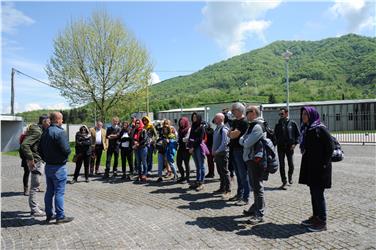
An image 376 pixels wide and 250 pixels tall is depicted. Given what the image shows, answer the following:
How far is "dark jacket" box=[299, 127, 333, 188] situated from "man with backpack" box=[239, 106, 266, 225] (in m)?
0.76

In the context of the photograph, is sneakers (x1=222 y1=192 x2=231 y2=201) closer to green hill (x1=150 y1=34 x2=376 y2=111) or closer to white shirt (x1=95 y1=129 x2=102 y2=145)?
white shirt (x1=95 y1=129 x2=102 y2=145)

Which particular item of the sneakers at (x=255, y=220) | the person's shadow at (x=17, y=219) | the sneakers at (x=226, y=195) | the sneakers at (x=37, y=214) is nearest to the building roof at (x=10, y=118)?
the person's shadow at (x=17, y=219)

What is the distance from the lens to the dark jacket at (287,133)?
8.26 metres

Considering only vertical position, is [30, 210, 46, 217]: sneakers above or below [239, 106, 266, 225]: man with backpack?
below

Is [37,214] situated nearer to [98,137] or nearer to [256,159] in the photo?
[256,159]

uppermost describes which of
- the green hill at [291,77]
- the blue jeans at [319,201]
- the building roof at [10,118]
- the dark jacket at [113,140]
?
the green hill at [291,77]

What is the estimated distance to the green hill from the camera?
303ft

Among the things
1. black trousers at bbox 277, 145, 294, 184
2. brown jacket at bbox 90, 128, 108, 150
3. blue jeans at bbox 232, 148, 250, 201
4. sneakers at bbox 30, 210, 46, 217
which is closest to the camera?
sneakers at bbox 30, 210, 46, 217

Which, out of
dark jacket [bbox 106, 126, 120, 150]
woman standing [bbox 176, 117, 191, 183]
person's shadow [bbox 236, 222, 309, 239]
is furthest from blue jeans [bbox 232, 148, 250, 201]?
dark jacket [bbox 106, 126, 120, 150]

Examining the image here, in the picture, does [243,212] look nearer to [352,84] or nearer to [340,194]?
[340,194]

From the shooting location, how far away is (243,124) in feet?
21.5

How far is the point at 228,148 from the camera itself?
761 centimetres

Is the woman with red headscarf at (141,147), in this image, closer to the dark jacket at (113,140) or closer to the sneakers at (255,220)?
the dark jacket at (113,140)

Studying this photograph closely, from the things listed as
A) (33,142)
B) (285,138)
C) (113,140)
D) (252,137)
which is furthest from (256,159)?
(113,140)
